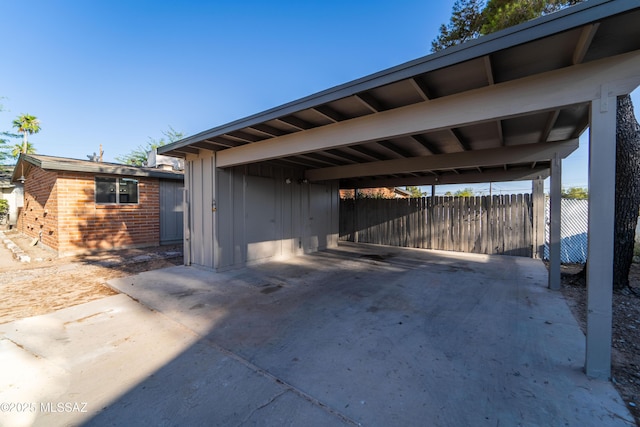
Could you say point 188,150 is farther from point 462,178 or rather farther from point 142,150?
point 142,150

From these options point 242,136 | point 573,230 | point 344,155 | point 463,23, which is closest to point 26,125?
point 242,136

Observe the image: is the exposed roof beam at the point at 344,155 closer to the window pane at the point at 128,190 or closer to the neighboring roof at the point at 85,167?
the neighboring roof at the point at 85,167

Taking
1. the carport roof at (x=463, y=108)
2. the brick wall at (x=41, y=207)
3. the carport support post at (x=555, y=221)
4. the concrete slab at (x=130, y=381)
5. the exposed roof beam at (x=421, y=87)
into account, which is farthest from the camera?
the brick wall at (x=41, y=207)

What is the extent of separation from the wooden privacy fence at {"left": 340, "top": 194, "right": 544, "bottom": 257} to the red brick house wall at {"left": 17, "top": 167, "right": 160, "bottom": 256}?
7.21m

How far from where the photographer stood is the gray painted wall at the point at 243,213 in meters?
5.61

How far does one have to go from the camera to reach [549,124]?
3.62 meters

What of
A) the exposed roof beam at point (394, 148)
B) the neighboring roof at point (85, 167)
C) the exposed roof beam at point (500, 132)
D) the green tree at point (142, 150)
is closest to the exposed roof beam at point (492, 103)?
the exposed roof beam at point (500, 132)

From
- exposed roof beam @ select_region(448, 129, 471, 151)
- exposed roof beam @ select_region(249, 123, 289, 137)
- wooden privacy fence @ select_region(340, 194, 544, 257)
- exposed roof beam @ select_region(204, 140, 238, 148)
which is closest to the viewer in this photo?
exposed roof beam @ select_region(249, 123, 289, 137)

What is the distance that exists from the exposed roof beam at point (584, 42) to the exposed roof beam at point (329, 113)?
2333 mm

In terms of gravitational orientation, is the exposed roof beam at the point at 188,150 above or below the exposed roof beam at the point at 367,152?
above

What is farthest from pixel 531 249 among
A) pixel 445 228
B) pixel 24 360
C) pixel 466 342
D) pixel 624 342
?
pixel 24 360

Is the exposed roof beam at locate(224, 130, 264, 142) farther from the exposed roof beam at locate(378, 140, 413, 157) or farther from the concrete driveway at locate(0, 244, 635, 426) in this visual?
the concrete driveway at locate(0, 244, 635, 426)

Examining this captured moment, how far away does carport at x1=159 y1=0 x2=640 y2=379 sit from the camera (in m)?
2.05

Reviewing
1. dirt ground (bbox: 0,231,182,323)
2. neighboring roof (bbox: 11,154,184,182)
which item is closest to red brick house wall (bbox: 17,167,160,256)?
neighboring roof (bbox: 11,154,184,182)
